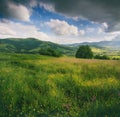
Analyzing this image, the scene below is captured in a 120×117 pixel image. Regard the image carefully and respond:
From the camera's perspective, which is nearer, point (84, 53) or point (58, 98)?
point (58, 98)

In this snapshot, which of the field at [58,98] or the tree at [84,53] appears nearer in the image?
the field at [58,98]

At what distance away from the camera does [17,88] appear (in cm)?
673

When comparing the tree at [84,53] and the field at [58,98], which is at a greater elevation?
the field at [58,98]

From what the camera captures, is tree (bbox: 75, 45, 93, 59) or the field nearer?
the field

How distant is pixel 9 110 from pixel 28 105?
2.17 ft

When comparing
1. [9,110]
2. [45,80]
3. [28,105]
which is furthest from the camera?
[45,80]

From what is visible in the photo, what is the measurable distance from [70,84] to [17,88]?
7.43 ft

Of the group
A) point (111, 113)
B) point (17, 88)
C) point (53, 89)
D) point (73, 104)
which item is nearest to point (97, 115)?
point (111, 113)

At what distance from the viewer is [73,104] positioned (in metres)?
6.07

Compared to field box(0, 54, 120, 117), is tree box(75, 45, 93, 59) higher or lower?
lower

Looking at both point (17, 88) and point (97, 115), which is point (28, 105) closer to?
point (17, 88)

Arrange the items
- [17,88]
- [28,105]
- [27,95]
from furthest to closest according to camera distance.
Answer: [17,88] < [27,95] < [28,105]

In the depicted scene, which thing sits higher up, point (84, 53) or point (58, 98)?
point (58, 98)

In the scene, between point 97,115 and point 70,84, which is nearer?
point 97,115
